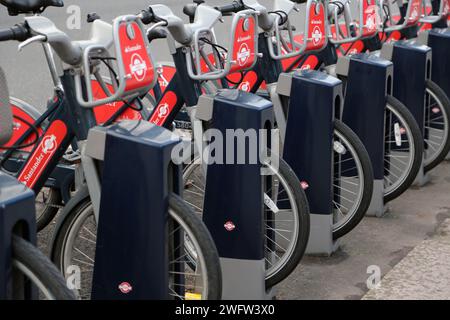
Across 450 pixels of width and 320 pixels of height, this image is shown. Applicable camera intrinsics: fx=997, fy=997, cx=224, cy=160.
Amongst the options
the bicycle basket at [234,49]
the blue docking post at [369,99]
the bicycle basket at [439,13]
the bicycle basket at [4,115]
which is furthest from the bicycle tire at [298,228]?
the bicycle basket at [439,13]

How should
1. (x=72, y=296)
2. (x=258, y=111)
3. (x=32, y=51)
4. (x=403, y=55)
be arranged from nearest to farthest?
(x=72, y=296), (x=258, y=111), (x=403, y=55), (x=32, y=51)

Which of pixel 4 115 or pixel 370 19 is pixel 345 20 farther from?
pixel 4 115

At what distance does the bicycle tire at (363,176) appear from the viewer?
Result: 479cm

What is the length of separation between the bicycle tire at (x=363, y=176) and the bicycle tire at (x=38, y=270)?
2.36m

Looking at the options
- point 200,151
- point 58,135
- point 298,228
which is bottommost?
point 298,228

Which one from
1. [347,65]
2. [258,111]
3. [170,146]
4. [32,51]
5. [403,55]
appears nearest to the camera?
[170,146]

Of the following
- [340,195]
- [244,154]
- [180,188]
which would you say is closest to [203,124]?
[244,154]

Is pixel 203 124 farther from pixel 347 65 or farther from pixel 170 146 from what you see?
pixel 347 65

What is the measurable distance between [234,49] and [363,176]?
3.45 feet

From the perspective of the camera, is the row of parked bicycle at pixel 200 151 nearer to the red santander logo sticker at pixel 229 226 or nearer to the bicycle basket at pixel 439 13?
the red santander logo sticker at pixel 229 226

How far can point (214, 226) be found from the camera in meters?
4.16

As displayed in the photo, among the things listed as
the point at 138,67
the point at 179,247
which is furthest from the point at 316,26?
the point at 179,247

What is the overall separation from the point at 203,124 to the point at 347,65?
1.52m

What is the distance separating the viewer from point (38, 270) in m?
2.67
